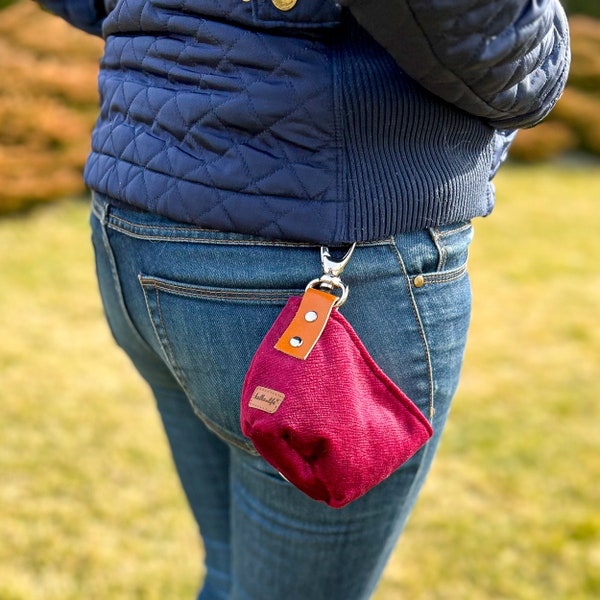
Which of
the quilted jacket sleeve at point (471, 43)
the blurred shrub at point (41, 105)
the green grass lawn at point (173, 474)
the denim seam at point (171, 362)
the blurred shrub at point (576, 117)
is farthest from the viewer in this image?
the blurred shrub at point (576, 117)

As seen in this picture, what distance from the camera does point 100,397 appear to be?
298cm

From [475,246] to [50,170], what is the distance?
3118mm

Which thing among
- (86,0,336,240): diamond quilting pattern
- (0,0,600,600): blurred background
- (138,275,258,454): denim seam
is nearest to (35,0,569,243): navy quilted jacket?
(86,0,336,240): diamond quilting pattern

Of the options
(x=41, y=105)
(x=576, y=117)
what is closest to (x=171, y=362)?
(x=41, y=105)

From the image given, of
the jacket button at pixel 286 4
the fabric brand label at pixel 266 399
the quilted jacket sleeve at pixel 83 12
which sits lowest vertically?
the fabric brand label at pixel 266 399

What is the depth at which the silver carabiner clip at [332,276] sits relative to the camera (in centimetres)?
78

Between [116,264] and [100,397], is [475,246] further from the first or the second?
[116,264]

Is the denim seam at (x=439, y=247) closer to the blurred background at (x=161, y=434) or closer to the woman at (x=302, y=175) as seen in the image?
the woman at (x=302, y=175)

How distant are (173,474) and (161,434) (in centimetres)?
27

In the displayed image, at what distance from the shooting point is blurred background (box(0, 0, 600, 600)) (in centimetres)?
206

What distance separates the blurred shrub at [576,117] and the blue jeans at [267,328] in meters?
6.93

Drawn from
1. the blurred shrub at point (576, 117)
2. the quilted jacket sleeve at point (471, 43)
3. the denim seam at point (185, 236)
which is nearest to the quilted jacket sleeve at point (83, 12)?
the denim seam at point (185, 236)

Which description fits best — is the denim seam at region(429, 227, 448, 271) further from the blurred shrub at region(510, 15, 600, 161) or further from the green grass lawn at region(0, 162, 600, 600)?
the blurred shrub at region(510, 15, 600, 161)

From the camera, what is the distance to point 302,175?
0.78 meters
